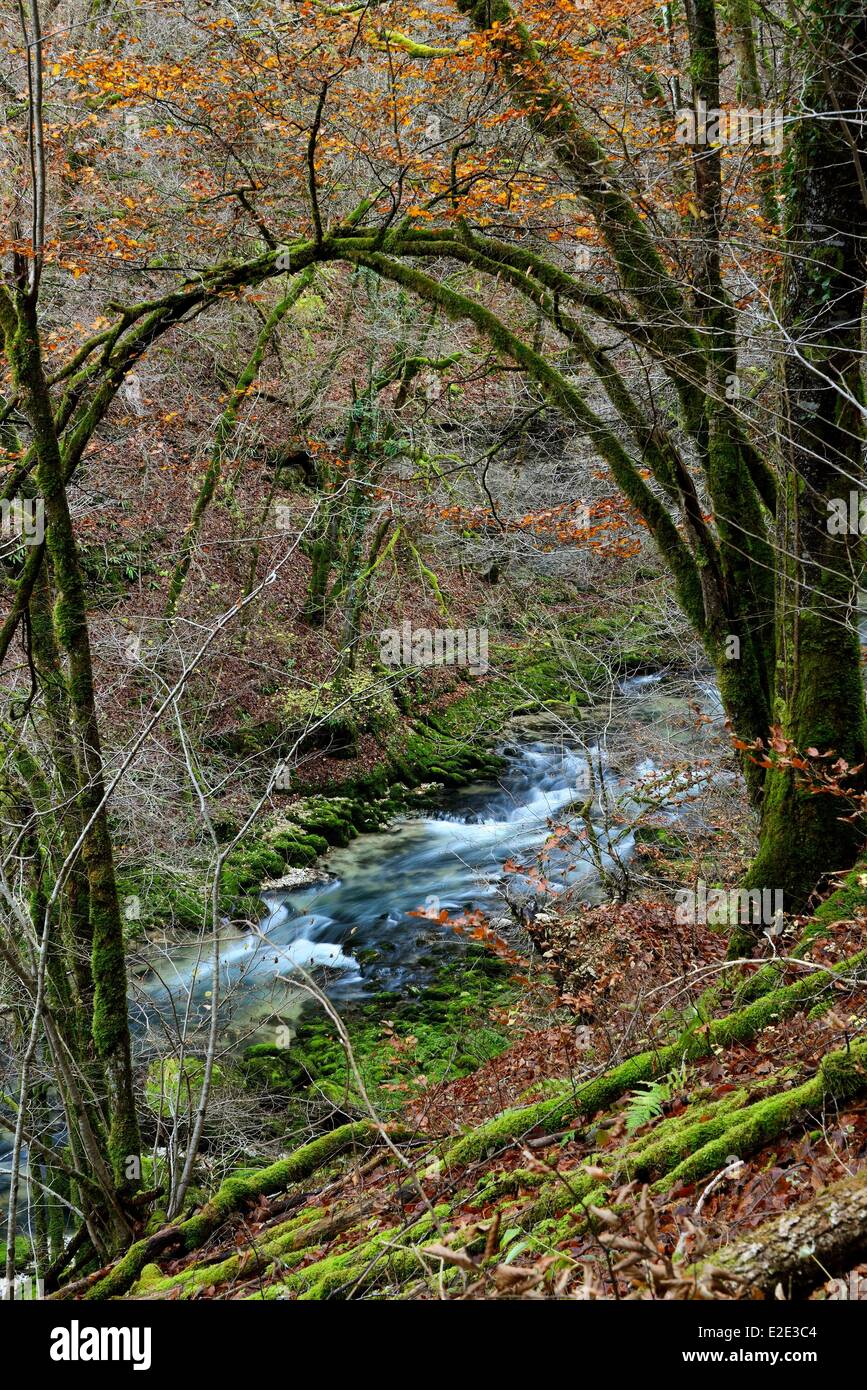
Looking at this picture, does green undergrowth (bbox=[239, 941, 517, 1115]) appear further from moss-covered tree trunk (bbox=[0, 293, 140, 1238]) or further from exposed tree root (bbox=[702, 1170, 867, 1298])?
exposed tree root (bbox=[702, 1170, 867, 1298])

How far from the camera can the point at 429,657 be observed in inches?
625

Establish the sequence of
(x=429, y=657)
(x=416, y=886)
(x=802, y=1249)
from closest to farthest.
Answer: (x=802, y=1249), (x=416, y=886), (x=429, y=657)

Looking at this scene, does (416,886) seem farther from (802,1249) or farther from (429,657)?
(802,1249)

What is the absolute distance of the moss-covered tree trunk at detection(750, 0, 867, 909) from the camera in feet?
16.0

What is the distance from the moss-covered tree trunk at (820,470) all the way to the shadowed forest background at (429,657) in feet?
0.08

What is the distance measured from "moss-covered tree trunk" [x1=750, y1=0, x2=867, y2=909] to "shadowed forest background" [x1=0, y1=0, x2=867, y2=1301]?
2cm

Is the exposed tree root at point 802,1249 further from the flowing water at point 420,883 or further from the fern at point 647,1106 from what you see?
the flowing water at point 420,883

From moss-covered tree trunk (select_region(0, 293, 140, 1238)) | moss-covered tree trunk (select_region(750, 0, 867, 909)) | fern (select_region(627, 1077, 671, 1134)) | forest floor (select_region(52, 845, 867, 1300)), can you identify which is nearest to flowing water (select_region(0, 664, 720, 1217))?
moss-covered tree trunk (select_region(0, 293, 140, 1238))

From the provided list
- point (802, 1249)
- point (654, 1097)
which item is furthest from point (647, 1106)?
point (802, 1249)

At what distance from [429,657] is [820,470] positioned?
11.0 meters

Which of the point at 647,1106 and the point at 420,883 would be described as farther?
the point at 420,883

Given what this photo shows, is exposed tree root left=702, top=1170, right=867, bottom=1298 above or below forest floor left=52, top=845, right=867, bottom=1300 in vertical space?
above
